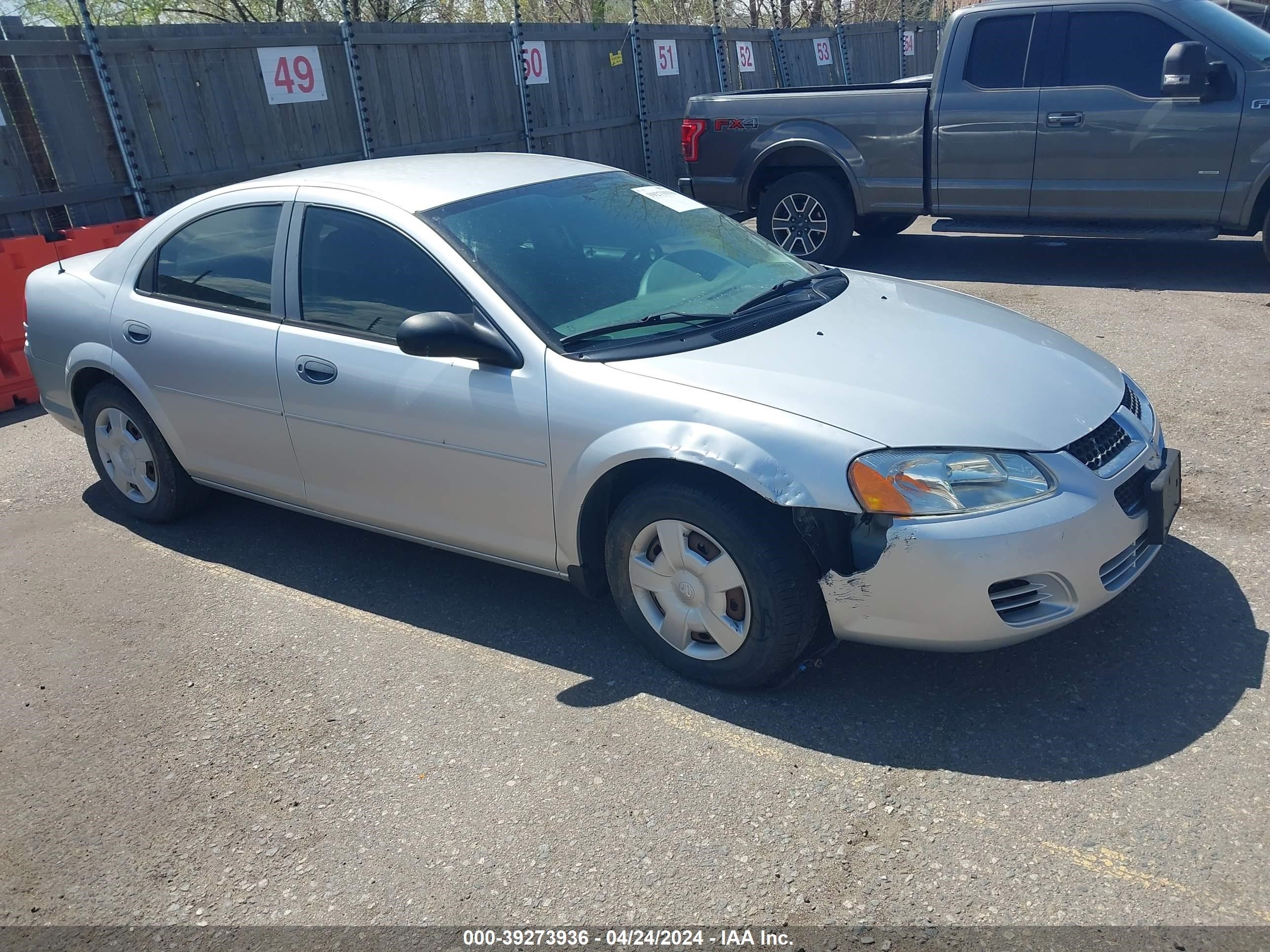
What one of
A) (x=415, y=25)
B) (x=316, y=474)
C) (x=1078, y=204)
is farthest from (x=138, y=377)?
(x=415, y=25)

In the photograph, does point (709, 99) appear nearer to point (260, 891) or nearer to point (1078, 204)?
point (1078, 204)

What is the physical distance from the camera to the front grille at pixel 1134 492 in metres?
3.25

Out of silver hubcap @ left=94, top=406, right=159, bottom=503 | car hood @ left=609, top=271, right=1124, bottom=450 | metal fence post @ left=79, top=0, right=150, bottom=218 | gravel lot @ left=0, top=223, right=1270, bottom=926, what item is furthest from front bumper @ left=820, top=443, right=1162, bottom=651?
metal fence post @ left=79, top=0, right=150, bottom=218

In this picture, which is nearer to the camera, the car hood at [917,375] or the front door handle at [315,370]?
the car hood at [917,375]

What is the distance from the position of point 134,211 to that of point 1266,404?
891cm

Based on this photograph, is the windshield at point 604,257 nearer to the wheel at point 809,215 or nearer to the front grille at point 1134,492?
the front grille at point 1134,492

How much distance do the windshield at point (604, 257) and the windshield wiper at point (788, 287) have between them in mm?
31

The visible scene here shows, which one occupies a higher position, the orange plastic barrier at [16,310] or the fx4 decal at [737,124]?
the fx4 decal at [737,124]

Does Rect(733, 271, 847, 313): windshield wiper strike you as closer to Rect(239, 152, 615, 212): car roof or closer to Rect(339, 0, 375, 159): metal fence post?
Rect(239, 152, 615, 212): car roof

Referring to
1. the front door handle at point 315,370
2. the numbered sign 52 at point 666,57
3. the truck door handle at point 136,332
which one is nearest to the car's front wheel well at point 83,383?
the truck door handle at point 136,332

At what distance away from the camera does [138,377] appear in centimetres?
475

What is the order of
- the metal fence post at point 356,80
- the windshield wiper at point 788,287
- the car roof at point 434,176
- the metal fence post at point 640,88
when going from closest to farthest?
1. the windshield wiper at point 788,287
2. the car roof at point 434,176
3. the metal fence post at point 356,80
4. the metal fence post at point 640,88

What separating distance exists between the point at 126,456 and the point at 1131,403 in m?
4.43

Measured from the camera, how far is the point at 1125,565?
3295mm
